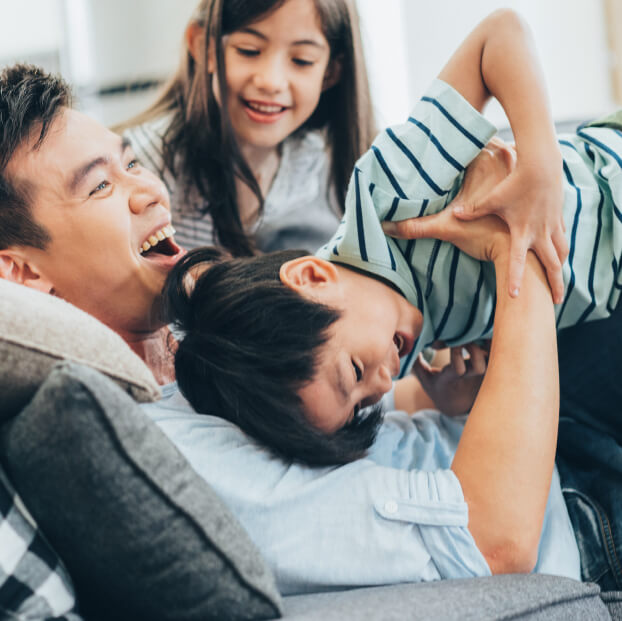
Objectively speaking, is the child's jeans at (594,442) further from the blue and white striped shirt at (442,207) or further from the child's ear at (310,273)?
the child's ear at (310,273)

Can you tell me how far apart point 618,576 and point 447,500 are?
283 millimetres

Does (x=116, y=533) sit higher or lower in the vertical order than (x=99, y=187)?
lower

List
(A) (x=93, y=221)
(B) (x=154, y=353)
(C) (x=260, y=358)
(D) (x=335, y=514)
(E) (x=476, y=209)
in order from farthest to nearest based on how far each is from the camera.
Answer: (B) (x=154, y=353) → (A) (x=93, y=221) → (E) (x=476, y=209) → (C) (x=260, y=358) → (D) (x=335, y=514)

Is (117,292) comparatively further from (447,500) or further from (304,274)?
(447,500)

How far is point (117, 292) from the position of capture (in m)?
1.09

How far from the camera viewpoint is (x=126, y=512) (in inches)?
22.6

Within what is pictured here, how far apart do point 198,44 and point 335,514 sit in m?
1.19

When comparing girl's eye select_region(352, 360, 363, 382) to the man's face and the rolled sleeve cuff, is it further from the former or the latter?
the man's face

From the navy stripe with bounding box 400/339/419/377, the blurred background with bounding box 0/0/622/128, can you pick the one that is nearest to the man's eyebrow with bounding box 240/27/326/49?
the navy stripe with bounding box 400/339/419/377

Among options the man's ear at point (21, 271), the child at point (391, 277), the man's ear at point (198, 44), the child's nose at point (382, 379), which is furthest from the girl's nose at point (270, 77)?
the child's nose at point (382, 379)

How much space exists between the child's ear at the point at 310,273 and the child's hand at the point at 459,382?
11.2 inches

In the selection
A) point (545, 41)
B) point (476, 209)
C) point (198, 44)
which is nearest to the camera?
point (476, 209)

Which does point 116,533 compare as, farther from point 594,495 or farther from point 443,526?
point 594,495

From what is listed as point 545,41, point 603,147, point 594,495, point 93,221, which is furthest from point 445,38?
point 594,495
